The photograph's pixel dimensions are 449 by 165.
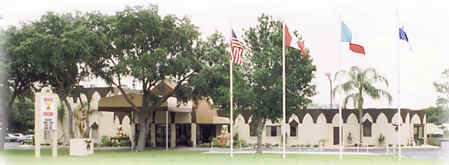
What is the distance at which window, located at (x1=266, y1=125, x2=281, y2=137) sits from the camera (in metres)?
54.2

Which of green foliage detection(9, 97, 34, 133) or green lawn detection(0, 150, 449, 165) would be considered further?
green foliage detection(9, 97, 34, 133)

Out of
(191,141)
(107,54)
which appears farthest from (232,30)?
(191,141)

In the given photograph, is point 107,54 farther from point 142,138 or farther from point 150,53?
point 142,138

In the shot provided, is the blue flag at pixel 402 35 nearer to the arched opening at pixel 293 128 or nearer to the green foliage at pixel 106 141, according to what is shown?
the arched opening at pixel 293 128

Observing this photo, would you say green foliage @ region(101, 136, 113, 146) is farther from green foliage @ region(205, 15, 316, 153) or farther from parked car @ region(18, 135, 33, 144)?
green foliage @ region(205, 15, 316, 153)

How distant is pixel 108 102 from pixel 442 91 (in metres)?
28.5

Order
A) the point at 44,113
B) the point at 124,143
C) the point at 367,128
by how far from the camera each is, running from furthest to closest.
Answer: the point at 367,128 < the point at 124,143 < the point at 44,113

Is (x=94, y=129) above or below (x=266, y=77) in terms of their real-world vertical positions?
below

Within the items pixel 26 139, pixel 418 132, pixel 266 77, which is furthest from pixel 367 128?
pixel 26 139

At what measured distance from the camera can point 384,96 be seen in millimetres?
51375

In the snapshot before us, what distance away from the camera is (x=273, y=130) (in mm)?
54312

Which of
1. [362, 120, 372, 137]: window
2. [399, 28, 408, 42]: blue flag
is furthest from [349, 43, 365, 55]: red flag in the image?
[362, 120, 372, 137]: window

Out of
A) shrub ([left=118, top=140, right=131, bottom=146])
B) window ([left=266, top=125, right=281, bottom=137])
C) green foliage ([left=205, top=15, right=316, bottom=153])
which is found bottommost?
shrub ([left=118, top=140, right=131, bottom=146])

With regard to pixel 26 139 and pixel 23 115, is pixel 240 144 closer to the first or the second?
pixel 26 139
